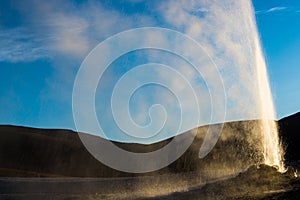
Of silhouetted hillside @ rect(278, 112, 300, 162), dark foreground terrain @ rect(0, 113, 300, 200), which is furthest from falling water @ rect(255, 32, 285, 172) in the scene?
silhouetted hillside @ rect(278, 112, 300, 162)

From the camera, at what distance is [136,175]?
165ft

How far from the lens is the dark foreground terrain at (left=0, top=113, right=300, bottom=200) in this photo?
16.9 metres

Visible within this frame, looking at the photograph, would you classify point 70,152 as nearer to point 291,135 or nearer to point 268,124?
point 291,135

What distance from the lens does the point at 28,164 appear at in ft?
185

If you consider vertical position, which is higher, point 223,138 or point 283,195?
point 223,138

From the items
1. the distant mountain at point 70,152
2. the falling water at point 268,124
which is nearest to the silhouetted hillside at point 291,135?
the distant mountain at point 70,152

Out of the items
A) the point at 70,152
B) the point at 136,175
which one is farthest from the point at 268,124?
the point at 70,152

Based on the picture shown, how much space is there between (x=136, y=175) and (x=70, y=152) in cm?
1778

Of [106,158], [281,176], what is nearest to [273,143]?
[281,176]

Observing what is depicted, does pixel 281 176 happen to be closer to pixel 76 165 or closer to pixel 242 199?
pixel 242 199

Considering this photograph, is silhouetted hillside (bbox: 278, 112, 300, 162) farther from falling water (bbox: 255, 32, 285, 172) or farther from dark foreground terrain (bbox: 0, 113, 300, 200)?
falling water (bbox: 255, 32, 285, 172)

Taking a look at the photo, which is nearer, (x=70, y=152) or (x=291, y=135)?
(x=291, y=135)

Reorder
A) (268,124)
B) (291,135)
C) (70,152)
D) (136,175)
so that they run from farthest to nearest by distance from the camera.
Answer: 1. (70,152)
2. (291,135)
3. (136,175)
4. (268,124)

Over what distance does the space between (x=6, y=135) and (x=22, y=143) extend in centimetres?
345
